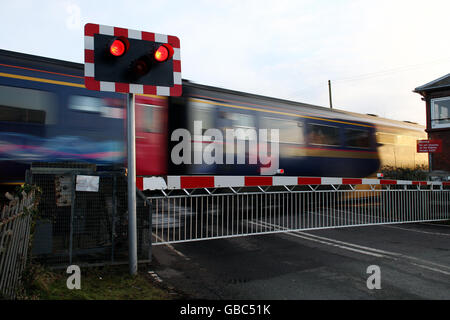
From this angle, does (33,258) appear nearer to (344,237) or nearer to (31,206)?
(31,206)

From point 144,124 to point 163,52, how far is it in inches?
201

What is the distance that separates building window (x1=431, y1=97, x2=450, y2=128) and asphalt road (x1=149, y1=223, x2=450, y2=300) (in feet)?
41.9

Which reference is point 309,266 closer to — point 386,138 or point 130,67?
point 130,67

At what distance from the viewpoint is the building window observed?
1855 centimetres

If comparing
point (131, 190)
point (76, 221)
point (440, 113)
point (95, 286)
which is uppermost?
point (440, 113)

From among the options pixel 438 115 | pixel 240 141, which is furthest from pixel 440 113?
pixel 240 141

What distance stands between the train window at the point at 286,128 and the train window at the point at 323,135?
53 centimetres

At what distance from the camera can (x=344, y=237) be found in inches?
308

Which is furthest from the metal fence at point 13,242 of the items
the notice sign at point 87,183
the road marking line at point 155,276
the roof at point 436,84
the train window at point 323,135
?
the roof at point 436,84

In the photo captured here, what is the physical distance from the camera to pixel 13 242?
3.55 meters

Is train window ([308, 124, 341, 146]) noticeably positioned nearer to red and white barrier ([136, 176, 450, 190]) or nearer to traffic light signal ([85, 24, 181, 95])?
red and white barrier ([136, 176, 450, 190])

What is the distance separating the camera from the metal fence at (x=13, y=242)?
10.4ft

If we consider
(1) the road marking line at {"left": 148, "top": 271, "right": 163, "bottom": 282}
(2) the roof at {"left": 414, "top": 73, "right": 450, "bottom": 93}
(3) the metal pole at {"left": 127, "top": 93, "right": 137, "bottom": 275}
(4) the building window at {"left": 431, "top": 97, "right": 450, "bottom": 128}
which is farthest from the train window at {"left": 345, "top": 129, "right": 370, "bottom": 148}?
(3) the metal pole at {"left": 127, "top": 93, "right": 137, "bottom": 275}

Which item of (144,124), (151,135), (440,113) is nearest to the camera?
(144,124)
